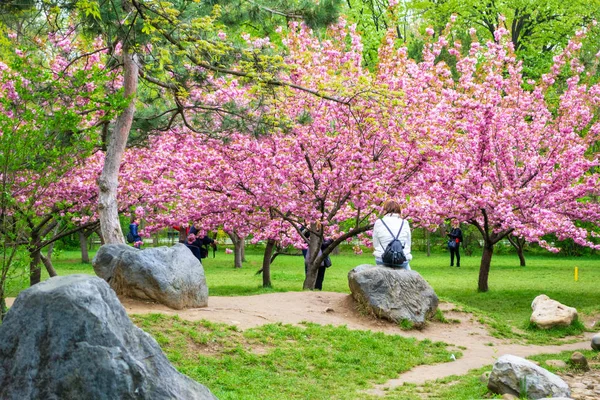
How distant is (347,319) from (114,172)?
4798 mm

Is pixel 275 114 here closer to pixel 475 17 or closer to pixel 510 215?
pixel 510 215

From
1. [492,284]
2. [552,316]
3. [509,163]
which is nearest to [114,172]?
[552,316]

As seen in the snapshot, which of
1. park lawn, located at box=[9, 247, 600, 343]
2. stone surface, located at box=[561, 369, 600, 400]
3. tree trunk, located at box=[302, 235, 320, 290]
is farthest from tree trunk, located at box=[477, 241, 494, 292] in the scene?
stone surface, located at box=[561, 369, 600, 400]

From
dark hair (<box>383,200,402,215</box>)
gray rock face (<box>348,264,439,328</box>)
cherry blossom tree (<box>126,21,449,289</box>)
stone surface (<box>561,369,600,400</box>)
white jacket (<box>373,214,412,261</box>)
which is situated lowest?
stone surface (<box>561,369,600,400</box>)

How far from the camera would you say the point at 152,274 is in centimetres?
1106

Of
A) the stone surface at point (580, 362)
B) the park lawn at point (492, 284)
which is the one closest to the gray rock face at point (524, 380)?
the stone surface at point (580, 362)

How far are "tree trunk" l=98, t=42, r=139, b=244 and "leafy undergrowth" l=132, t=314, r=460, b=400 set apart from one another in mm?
2472

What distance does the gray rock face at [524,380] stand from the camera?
7.54 metres

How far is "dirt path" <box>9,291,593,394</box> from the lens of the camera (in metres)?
10.6

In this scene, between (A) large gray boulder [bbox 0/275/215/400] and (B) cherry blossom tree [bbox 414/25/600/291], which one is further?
(B) cherry blossom tree [bbox 414/25/600/291]

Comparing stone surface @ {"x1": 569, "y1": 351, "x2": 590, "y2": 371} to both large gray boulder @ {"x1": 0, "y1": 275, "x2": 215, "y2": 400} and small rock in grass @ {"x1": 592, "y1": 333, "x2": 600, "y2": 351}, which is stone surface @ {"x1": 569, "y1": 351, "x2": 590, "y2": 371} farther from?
large gray boulder @ {"x1": 0, "y1": 275, "x2": 215, "y2": 400}

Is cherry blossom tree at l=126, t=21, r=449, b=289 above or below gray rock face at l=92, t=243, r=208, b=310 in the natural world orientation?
above

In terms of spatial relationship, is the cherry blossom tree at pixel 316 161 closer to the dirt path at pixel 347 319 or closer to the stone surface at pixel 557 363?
the dirt path at pixel 347 319

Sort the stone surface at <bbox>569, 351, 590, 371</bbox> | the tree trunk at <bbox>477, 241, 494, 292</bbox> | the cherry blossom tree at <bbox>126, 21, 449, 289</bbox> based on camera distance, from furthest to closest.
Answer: the tree trunk at <bbox>477, 241, 494, 292</bbox>
the cherry blossom tree at <bbox>126, 21, 449, 289</bbox>
the stone surface at <bbox>569, 351, 590, 371</bbox>
